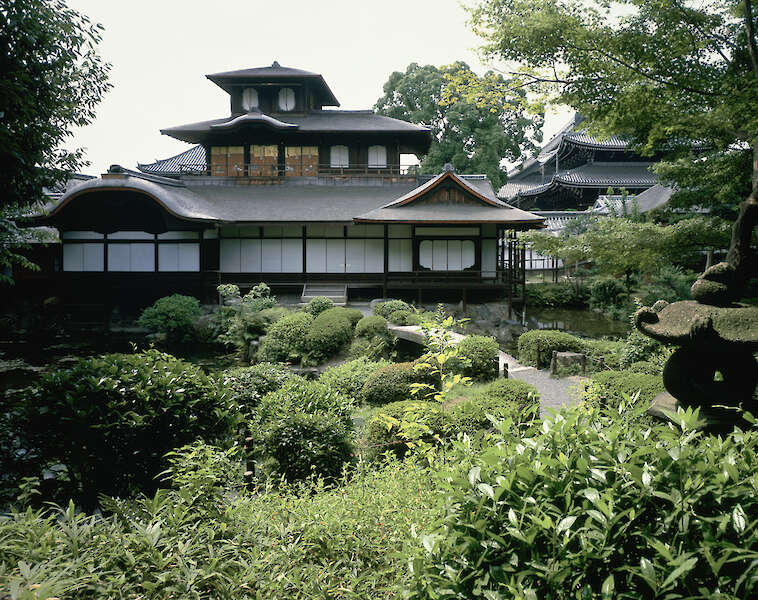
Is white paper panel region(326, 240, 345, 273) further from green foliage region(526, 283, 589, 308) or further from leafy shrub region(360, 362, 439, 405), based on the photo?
leafy shrub region(360, 362, 439, 405)

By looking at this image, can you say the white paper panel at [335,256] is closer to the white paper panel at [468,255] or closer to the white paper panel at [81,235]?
the white paper panel at [468,255]

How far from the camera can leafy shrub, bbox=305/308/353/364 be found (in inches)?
583

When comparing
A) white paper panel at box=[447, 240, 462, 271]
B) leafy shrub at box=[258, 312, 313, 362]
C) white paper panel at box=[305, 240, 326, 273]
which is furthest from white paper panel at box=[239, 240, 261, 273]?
leafy shrub at box=[258, 312, 313, 362]

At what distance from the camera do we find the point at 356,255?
81.1ft

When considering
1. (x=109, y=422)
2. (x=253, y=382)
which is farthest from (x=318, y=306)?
(x=109, y=422)

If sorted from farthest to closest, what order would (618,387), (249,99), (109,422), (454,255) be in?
1. (249,99)
2. (454,255)
3. (618,387)
4. (109,422)

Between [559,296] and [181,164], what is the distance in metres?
23.0

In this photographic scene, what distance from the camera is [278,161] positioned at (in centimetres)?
2780

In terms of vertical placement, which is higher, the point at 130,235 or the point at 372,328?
the point at 130,235

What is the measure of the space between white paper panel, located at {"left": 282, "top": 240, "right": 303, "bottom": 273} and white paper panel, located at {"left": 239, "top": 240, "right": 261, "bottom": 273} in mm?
1196

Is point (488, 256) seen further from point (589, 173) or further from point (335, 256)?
point (589, 173)

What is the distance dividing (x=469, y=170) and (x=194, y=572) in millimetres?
36653

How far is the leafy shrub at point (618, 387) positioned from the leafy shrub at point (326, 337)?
316 inches

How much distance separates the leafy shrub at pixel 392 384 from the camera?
10.2m
